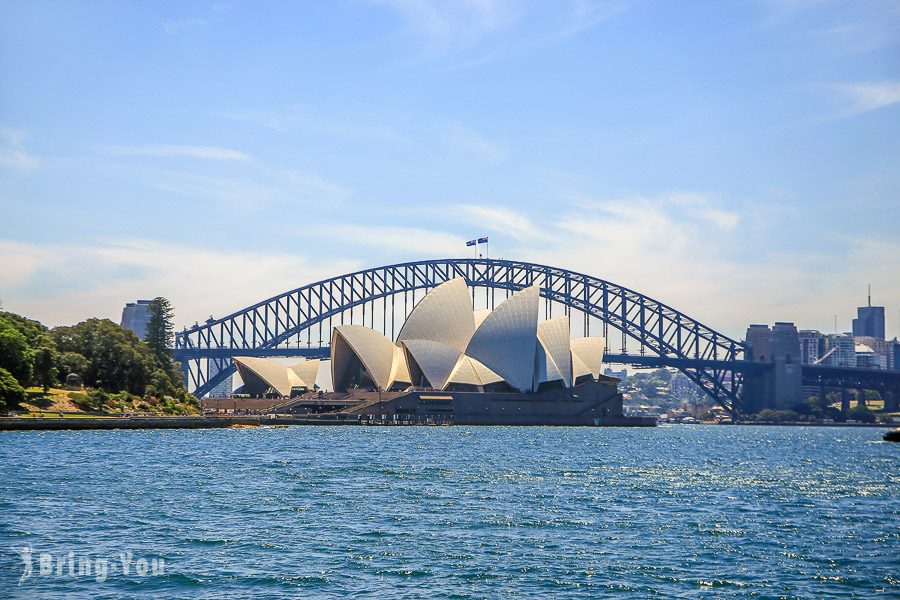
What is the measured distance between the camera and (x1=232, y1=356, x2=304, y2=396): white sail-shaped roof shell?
5551 inches

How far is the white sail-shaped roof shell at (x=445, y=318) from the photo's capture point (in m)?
130

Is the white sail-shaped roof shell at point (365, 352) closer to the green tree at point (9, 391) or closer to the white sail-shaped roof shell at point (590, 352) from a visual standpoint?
the white sail-shaped roof shell at point (590, 352)

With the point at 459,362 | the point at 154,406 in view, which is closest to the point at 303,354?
the point at 459,362

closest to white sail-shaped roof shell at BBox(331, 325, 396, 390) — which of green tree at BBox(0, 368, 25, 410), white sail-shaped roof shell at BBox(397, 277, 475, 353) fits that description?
white sail-shaped roof shell at BBox(397, 277, 475, 353)

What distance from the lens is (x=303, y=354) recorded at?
172 m

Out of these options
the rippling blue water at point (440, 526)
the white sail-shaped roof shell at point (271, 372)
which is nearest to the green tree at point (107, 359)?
the white sail-shaped roof shell at point (271, 372)

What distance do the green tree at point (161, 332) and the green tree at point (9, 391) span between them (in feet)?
129

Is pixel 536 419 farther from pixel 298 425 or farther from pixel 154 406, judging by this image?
pixel 154 406

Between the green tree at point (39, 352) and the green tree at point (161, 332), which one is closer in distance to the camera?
the green tree at point (39, 352)

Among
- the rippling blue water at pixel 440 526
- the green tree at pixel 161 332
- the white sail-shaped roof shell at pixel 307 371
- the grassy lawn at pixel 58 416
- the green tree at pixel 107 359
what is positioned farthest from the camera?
the white sail-shaped roof shell at pixel 307 371

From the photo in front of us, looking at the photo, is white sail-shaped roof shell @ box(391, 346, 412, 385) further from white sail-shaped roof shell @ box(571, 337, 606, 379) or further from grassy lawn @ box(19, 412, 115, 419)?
grassy lawn @ box(19, 412, 115, 419)

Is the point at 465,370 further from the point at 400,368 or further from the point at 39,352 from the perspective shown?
the point at 39,352

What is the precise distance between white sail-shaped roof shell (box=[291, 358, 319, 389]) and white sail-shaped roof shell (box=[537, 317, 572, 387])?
111 feet

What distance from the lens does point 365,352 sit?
430ft
